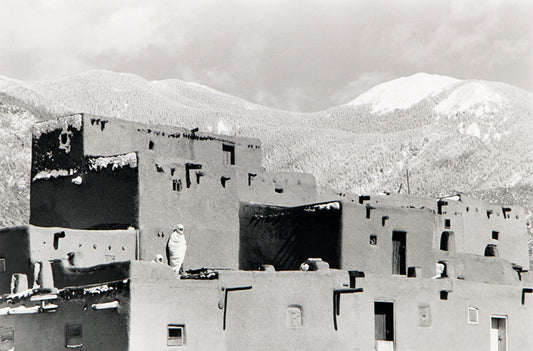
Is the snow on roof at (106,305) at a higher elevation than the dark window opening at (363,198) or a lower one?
lower

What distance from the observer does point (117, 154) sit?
3166 centimetres

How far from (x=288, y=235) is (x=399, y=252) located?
356cm

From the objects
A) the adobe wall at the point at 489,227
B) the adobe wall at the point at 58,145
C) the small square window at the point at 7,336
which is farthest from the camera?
the adobe wall at the point at 489,227

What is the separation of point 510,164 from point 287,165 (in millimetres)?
19789

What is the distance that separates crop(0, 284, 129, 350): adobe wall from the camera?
21.2 metres

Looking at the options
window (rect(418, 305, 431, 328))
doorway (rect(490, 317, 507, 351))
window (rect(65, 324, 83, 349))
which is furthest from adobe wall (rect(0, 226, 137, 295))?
doorway (rect(490, 317, 507, 351))

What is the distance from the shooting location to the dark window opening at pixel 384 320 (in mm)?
26047

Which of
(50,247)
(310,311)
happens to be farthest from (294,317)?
(50,247)

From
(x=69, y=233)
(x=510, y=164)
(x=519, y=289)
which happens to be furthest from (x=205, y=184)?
(x=510, y=164)

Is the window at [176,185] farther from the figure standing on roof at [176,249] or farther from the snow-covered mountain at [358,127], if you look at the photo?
the snow-covered mountain at [358,127]

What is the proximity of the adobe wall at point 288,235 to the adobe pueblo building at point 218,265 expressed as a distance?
0.14 feet

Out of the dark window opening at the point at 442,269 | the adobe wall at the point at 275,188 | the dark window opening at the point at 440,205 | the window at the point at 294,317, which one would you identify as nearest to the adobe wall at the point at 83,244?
the adobe wall at the point at 275,188

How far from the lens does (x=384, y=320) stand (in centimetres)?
2620

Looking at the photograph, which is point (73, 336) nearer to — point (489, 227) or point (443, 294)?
point (443, 294)
